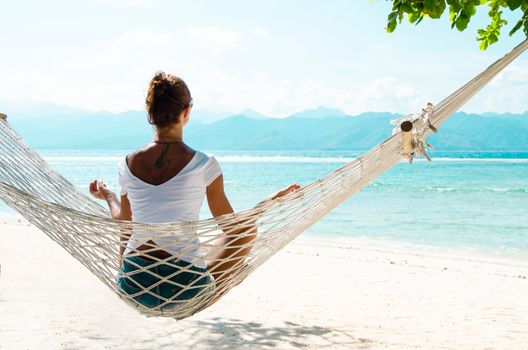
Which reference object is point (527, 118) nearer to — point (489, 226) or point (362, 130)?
point (362, 130)

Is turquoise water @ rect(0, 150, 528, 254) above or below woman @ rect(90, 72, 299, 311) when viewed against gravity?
below

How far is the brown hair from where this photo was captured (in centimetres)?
180

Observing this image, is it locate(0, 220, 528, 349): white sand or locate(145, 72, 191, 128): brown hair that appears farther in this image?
locate(0, 220, 528, 349): white sand

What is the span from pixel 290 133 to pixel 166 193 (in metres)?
91.7

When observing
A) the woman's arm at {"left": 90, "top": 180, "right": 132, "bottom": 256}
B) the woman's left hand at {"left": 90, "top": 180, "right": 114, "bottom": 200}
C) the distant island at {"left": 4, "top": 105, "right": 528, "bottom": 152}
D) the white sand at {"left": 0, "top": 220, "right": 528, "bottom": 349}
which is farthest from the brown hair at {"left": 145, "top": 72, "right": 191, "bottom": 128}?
the distant island at {"left": 4, "top": 105, "right": 528, "bottom": 152}

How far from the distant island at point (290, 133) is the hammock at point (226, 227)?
216ft

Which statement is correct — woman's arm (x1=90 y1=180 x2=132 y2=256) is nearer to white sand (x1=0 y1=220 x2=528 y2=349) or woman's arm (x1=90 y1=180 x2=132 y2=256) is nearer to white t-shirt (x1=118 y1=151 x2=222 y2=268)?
white t-shirt (x1=118 y1=151 x2=222 y2=268)

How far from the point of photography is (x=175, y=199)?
1839 millimetres

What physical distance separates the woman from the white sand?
865 mm

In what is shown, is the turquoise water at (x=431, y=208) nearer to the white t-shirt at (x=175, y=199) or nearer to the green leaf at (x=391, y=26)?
the green leaf at (x=391, y=26)

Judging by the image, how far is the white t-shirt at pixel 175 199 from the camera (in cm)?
180

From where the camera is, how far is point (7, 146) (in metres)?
2.78

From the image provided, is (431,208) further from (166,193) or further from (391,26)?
(166,193)

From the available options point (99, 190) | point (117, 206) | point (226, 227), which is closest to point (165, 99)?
point (226, 227)
